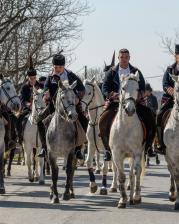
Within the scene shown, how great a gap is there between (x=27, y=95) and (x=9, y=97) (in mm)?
3738

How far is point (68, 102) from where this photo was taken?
44.7ft

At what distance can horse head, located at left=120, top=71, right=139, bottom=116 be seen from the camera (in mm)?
12773

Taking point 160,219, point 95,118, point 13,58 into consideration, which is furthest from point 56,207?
point 13,58

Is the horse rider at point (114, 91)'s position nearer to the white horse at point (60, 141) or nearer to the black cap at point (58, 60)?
the white horse at point (60, 141)

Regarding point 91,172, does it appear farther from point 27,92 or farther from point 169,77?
point 27,92

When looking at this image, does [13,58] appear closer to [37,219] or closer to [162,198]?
[162,198]

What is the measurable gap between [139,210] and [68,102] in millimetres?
2515

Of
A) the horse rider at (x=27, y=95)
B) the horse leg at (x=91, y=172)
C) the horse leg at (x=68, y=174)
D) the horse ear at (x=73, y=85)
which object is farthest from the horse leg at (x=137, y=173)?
the horse rider at (x=27, y=95)

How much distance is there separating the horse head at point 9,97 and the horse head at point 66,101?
2102 mm

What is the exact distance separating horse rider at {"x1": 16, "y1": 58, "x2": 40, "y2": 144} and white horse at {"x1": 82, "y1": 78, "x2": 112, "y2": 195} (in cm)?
212

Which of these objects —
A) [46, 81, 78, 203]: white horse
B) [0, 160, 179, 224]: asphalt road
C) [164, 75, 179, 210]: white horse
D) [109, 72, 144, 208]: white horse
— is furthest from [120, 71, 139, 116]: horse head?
[0, 160, 179, 224]: asphalt road

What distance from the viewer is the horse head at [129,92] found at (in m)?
12.8

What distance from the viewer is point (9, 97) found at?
15.9 m

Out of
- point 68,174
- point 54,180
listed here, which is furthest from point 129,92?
point 54,180
